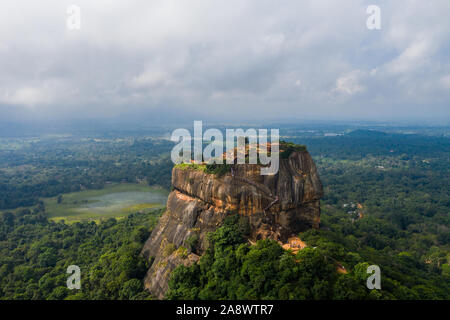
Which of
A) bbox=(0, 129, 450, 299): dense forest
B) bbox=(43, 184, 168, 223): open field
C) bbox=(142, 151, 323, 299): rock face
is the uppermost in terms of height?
bbox=(142, 151, 323, 299): rock face

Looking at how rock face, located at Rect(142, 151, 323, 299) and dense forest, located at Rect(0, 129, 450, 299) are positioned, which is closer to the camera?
dense forest, located at Rect(0, 129, 450, 299)

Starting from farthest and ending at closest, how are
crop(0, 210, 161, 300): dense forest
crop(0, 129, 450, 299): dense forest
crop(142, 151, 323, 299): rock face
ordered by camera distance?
crop(0, 210, 161, 300): dense forest → crop(142, 151, 323, 299): rock face → crop(0, 129, 450, 299): dense forest

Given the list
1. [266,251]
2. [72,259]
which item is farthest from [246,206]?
[72,259]

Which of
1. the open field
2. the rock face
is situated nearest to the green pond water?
the open field

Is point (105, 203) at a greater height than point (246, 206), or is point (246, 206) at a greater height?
point (246, 206)

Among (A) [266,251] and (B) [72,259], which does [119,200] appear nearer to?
(B) [72,259]

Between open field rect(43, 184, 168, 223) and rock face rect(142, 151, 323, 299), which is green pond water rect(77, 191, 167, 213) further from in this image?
rock face rect(142, 151, 323, 299)

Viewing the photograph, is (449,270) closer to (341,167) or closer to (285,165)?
(285,165)
